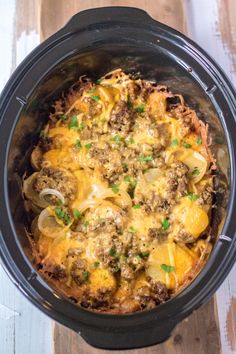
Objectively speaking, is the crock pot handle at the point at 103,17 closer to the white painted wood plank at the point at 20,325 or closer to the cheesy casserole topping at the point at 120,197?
the cheesy casserole topping at the point at 120,197

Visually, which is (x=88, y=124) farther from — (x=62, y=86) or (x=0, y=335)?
(x=0, y=335)

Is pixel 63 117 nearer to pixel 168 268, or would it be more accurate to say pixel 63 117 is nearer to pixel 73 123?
pixel 73 123

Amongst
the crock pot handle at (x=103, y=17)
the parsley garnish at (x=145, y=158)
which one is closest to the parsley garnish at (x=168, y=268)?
the parsley garnish at (x=145, y=158)

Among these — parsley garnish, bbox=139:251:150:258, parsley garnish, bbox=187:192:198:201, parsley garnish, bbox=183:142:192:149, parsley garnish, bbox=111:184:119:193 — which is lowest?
parsley garnish, bbox=139:251:150:258

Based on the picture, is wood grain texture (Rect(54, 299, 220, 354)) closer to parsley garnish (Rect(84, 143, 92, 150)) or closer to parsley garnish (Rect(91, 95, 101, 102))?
parsley garnish (Rect(84, 143, 92, 150))

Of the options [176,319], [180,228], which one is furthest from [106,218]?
[176,319]

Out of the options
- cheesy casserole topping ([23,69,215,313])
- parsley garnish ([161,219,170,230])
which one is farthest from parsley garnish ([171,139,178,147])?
parsley garnish ([161,219,170,230])

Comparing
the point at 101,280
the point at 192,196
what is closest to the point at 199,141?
the point at 192,196
